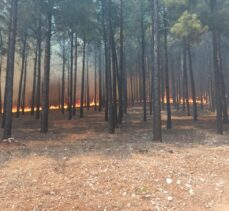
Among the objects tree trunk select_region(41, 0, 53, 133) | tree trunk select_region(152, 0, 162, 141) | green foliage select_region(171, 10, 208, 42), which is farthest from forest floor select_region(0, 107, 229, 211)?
green foliage select_region(171, 10, 208, 42)

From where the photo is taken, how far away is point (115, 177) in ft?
31.1

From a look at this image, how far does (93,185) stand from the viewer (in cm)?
896

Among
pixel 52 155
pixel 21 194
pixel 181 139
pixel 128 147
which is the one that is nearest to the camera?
pixel 21 194

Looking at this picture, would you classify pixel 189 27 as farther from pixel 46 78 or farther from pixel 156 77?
pixel 46 78

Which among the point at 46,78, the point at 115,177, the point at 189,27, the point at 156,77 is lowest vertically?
the point at 115,177

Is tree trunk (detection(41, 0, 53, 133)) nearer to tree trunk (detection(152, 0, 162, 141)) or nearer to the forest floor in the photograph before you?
the forest floor

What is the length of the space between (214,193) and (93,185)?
3.30 meters

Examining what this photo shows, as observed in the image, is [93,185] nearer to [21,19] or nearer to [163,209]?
[163,209]

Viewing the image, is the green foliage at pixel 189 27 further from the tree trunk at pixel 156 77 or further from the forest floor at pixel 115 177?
the forest floor at pixel 115 177

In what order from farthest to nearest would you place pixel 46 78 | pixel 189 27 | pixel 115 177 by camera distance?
pixel 46 78 < pixel 189 27 < pixel 115 177

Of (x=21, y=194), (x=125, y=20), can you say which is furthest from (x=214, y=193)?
(x=125, y=20)

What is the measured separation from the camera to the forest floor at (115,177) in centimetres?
805

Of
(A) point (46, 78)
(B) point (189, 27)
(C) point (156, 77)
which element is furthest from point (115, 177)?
(A) point (46, 78)

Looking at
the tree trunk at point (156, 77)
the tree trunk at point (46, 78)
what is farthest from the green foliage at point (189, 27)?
the tree trunk at point (46, 78)
